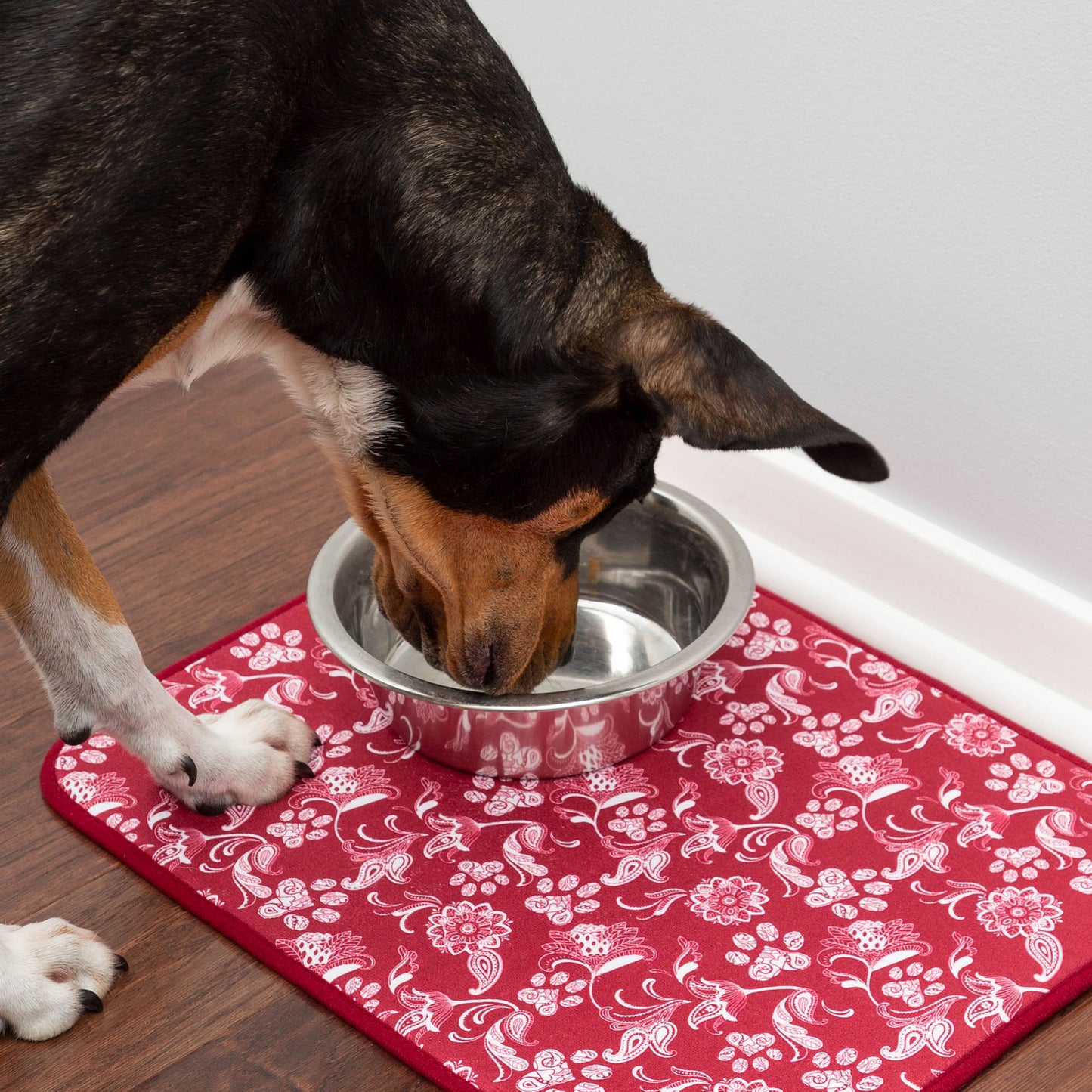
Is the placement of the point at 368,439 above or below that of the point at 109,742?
above

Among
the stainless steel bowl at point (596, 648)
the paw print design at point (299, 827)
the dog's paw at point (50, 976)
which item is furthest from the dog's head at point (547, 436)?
the dog's paw at point (50, 976)

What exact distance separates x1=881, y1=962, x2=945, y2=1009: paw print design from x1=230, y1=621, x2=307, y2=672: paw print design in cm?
121

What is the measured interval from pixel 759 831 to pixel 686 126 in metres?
1.41

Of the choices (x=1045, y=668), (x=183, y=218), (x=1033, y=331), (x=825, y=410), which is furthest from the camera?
(x=825, y=410)

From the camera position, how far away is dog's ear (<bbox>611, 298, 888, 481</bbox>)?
188 cm

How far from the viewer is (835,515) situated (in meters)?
3.03

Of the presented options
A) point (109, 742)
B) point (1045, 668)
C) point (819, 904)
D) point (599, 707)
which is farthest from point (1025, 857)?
point (109, 742)

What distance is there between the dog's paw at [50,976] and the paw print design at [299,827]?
1.04 feet

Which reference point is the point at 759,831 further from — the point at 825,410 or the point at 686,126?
the point at 686,126

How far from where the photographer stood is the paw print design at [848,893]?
226cm

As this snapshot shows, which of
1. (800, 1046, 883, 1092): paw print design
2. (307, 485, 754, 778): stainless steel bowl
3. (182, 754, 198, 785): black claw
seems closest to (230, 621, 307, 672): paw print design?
(307, 485, 754, 778): stainless steel bowl

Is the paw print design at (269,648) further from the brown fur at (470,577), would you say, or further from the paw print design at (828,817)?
the paw print design at (828,817)

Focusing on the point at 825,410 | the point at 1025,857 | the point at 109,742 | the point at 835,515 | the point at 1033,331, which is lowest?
the point at 109,742

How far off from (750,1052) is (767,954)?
0.18 meters
